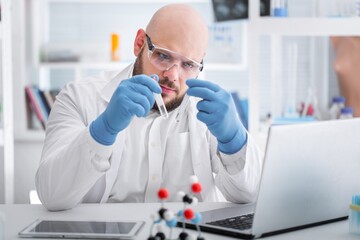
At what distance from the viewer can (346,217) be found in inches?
70.1

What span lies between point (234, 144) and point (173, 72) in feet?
1.14

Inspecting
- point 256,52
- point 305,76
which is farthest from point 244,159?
point 305,76

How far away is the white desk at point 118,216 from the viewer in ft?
5.21

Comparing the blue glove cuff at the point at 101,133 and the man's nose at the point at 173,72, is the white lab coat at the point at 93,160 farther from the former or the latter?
the man's nose at the point at 173,72

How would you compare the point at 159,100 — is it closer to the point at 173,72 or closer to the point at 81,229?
the point at 173,72

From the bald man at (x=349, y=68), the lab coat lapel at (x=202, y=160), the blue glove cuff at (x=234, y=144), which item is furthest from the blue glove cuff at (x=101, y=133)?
the bald man at (x=349, y=68)

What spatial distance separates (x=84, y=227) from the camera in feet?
5.32

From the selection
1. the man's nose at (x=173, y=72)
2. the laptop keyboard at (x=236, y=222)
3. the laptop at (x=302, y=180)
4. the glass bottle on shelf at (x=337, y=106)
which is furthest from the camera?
the glass bottle on shelf at (x=337, y=106)

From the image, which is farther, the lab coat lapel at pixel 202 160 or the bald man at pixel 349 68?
the bald man at pixel 349 68

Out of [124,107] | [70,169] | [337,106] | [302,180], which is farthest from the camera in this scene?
[337,106]

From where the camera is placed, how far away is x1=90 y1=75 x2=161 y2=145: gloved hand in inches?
70.7

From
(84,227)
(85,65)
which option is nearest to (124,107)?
(84,227)

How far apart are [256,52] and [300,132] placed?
1829mm

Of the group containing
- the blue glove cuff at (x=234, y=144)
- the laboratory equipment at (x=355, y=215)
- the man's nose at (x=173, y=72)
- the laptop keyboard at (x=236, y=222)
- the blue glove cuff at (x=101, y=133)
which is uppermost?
the man's nose at (x=173, y=72)
